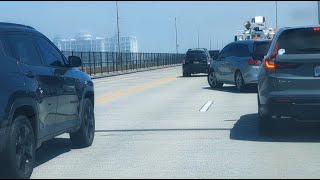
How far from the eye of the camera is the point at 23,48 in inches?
287

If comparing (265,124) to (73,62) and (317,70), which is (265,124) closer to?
(317,70)

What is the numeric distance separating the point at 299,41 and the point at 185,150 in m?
2.51

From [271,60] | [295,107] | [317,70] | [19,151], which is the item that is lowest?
[19,151]

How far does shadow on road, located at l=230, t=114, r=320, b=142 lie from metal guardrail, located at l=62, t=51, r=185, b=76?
96.9 ft

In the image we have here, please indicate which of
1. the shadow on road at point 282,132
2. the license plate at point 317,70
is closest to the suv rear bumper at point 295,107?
the license plate at point 317,70

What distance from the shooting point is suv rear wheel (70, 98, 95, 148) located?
9.01m

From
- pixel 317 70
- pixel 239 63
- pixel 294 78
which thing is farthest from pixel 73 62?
pixel 239 63

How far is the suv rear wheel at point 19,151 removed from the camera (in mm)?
6270

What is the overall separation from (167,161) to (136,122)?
15.1 ft

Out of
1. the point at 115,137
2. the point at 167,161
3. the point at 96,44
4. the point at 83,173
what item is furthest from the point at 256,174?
the point at 96,44

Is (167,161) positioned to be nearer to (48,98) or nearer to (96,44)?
(48,98)

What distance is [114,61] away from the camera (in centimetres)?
5609

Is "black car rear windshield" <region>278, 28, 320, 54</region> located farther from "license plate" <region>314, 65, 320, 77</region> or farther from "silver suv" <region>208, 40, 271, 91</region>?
"silver suv" <region>208, 40, 271, 91</region>

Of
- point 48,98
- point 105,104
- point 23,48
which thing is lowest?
point 105,104
